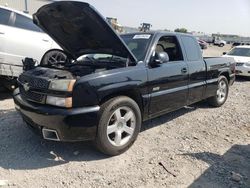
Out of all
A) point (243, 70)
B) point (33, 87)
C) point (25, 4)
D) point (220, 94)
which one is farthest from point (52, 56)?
point (25, 4)

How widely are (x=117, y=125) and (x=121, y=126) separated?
0.09 m

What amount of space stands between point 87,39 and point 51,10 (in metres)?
0.71

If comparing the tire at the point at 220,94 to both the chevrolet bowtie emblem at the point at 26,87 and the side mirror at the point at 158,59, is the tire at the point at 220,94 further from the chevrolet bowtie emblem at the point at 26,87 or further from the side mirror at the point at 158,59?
the chevrolet bowtie emblem at the point at 26,87

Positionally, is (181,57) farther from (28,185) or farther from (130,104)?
(28,185)

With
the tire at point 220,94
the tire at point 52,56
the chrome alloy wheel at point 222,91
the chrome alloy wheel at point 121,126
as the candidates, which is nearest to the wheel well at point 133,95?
the chrome alloy wheel at point 121,126

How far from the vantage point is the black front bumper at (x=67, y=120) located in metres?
3.55

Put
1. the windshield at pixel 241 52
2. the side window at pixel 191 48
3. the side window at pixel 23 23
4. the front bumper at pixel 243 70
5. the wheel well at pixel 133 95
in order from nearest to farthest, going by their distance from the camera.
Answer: the wheel well at pixel 133 95
the side window at pixel 191 48
the side window at pixel 23 23
the front bumper at pixel 243 70
the windshield at pixel 241 52

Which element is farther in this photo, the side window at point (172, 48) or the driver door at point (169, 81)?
the side window at point (172, 48)

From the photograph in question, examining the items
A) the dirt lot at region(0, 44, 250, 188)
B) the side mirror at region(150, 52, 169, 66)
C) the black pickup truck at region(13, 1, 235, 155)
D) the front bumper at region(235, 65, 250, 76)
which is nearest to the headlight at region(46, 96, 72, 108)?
the black pickup truck at region(13, 1, 235, 155)

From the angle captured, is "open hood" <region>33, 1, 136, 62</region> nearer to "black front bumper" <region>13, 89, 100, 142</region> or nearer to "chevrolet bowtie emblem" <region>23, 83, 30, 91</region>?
"black front bumper" <region>13, 89, 100, 142</region>

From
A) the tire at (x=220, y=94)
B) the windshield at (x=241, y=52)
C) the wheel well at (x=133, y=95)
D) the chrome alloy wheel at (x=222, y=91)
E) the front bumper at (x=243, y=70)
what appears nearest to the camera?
the wheel well at (x=133, y=95)

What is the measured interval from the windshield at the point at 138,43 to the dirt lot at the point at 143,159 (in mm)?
1361

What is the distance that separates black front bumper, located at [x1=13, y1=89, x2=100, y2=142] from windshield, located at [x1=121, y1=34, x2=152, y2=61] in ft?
4.33

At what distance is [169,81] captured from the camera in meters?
4.84
